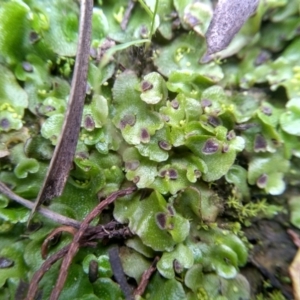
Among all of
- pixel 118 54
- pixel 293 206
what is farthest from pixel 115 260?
pixel 118 54

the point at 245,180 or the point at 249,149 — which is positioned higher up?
the point at 249,149

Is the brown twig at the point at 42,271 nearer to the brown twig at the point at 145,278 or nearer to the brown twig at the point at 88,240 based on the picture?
the brown twig at the point at 88,240

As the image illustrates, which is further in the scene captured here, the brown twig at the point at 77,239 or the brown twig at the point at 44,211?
the brown twig at the point at 44,211

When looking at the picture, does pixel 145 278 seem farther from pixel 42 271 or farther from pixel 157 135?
pixel 157 135

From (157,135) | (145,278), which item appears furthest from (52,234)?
(157,135)

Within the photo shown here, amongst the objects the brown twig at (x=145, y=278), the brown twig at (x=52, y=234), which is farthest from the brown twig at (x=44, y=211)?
the brown twig at (x=145, y=278)

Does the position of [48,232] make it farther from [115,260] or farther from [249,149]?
[249,149]

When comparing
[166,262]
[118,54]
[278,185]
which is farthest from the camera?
[118,54]
